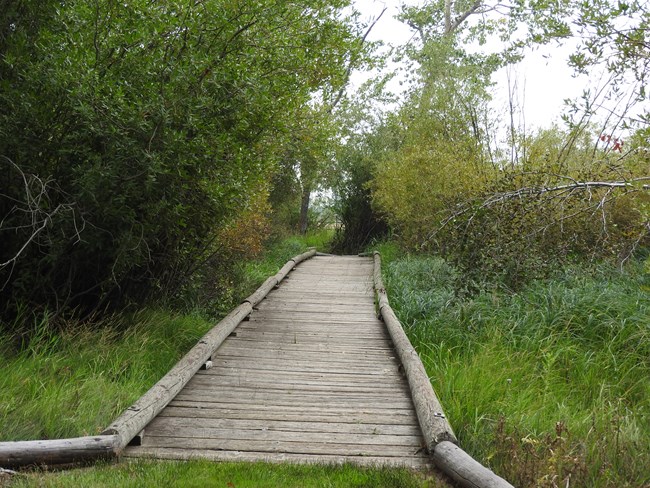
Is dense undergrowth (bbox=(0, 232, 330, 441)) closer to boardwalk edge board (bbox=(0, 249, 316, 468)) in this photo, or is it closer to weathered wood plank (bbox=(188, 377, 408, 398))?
boardwalk edge board (bbox=(0, 249, 316, 468))

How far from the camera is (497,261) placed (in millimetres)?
7711

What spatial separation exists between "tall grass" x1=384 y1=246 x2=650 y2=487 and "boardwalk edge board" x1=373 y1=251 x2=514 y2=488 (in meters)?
0.21

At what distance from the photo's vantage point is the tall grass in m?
4.03

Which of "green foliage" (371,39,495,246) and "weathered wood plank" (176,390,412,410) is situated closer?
"weathered wood plank" (176,390,412,410)

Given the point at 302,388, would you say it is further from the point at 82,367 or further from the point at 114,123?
the point at 114,123

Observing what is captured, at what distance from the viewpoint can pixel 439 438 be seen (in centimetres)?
400

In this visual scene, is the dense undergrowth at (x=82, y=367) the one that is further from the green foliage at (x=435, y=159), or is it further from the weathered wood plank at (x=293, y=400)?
the green foliage at (x=435, y=159)

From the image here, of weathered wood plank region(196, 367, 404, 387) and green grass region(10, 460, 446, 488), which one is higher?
weathered wood plank region(196, 367, 404, 387)

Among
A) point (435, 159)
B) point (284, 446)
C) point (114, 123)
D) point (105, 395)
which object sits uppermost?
point (435, 159)

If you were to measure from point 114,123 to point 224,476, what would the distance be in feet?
10.7

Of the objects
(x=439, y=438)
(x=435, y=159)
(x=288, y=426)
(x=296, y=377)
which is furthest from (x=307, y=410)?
(x=435, y=159)

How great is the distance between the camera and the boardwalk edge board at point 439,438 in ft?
11.1

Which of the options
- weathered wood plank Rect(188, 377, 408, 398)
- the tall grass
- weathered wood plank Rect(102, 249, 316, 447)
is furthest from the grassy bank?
the tall grass

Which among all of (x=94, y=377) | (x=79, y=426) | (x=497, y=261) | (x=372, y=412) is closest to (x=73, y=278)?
(x=94, y=377)
